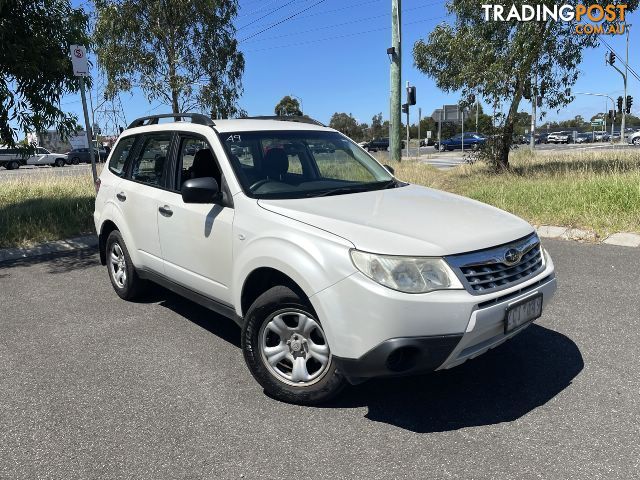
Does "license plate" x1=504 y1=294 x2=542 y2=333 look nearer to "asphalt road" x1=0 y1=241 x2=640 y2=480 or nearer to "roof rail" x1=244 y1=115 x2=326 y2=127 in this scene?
"asphalt road" x1=0 y1=241 x2=640 y2=480

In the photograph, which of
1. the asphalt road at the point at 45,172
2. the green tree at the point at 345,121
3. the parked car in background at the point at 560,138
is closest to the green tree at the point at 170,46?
the asphalt road at the point at 45,172

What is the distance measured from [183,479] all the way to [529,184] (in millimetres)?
9715

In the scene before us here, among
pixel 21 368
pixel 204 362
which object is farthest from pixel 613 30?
pixel 21 368

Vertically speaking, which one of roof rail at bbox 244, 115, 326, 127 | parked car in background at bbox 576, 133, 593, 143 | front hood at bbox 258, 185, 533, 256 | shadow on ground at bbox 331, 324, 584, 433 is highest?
roof rail at bbox 244, 115, 326, 127

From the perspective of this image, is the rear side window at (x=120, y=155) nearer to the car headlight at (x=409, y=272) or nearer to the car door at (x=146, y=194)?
the car door at (x=146, y=194)

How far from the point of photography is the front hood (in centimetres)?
285

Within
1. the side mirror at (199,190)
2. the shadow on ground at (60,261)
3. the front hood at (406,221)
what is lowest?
the shadow on ground at (60,261)

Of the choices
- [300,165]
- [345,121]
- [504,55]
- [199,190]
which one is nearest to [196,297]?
[199,190]

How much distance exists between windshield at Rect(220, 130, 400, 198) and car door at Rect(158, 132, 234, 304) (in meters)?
0.21

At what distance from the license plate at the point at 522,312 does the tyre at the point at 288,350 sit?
991 millimetres

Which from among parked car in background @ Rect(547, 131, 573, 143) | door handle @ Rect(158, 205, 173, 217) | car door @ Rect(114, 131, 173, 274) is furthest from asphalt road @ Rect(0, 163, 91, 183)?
parked car in background @ Rect(547, 131, 573, 143)

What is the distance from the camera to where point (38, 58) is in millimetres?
7785

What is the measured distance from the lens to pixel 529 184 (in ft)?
35.1

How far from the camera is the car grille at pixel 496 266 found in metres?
2.83
